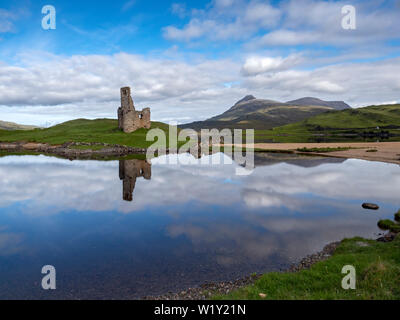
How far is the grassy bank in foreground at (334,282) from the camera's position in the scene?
9188 millimetres

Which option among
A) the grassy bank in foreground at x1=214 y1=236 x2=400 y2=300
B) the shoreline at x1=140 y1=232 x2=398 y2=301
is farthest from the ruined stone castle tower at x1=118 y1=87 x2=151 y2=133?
the grassy bank in foreground at x1=214 y1=236 x2=400 y2=300

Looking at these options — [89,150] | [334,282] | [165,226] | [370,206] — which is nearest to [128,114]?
[89,150]

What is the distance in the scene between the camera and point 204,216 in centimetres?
2102

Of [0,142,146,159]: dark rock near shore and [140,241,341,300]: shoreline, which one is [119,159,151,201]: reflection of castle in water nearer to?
[140,241,341,300]: shoreline

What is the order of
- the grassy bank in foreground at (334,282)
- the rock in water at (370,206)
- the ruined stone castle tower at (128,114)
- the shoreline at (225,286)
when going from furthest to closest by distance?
the ruined stone castle tower at (128,114) < the rock in water at (370,206) < the shoreline at (225,286) < the grassy bank in foreground at (334,282)

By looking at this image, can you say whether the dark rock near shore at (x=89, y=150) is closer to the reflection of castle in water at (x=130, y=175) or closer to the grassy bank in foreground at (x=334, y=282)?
the reflection of castle in water at (x=130, y=175)

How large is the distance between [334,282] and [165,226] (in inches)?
467

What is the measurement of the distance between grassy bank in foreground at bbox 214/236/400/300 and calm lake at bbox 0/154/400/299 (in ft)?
6.59

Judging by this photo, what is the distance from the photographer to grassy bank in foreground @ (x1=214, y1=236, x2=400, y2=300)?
919cm

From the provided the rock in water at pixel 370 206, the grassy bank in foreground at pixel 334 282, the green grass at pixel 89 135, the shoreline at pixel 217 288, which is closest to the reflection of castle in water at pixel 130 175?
the shoreline at pixel 217 288

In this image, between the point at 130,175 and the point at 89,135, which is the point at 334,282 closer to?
the point at 130,175

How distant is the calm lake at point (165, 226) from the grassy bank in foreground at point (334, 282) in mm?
2008
